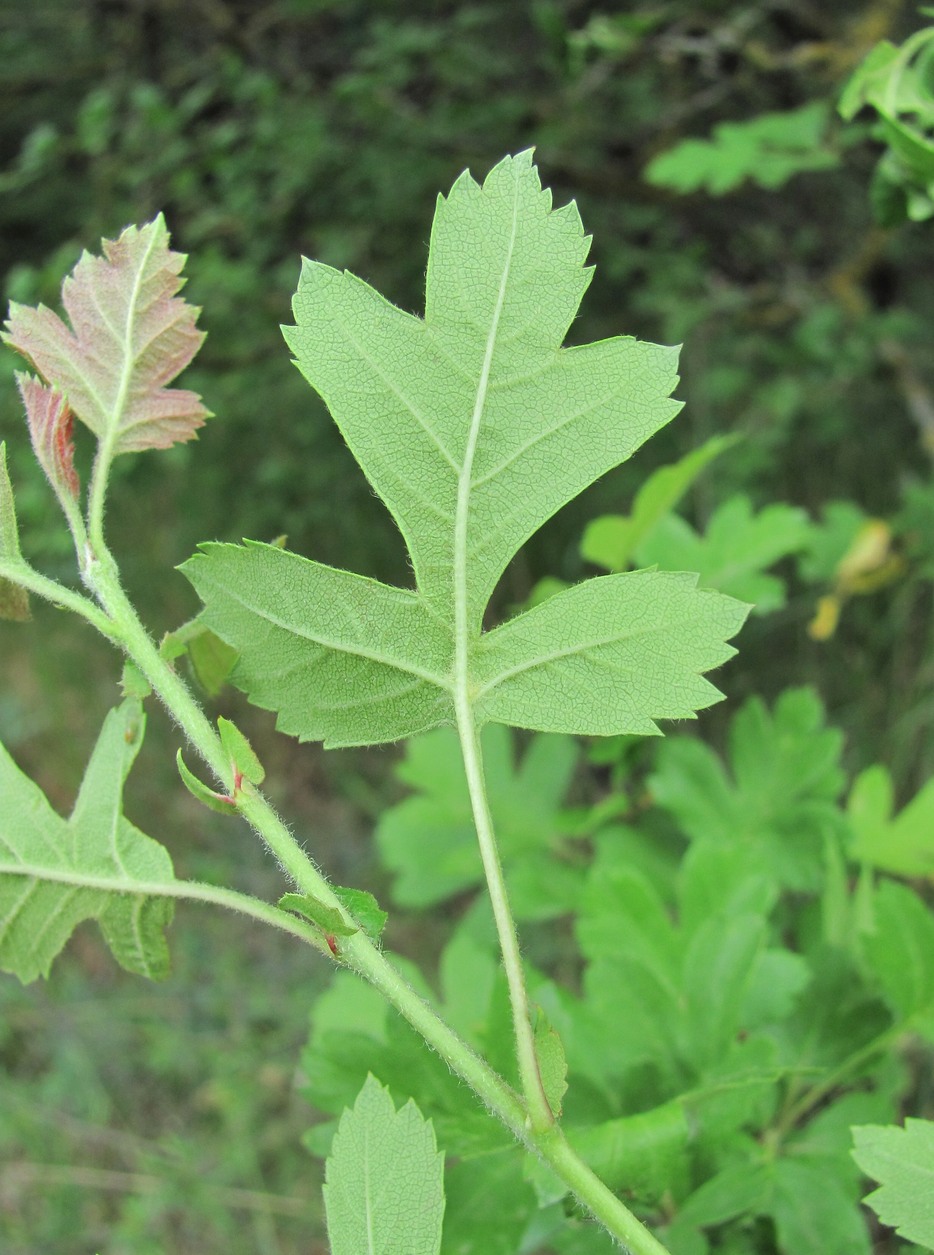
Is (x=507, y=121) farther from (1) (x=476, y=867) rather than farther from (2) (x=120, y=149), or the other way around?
(1) (x=476, y=867)

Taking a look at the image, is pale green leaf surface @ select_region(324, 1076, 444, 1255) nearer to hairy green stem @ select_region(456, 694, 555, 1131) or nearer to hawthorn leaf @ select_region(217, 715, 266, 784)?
hairy green stem @ select_region(456, 694, 555, 1131)

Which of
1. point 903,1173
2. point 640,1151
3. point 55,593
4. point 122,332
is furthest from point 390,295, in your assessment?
point 903,1173

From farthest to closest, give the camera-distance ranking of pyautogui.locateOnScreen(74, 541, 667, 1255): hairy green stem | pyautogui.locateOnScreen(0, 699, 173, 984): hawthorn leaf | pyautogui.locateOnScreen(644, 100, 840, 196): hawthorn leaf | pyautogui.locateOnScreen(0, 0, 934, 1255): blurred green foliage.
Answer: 1. pyautogui.locateOnScreen(0, 0, 934, 1255): blurred green foliage
2. pyautogui.locateOnScreen(644, 100, 840, 196): hawthorn leaf
3. pyautogui.locateOnScreen(0, 699, 173, 984): hawthorn leaf
4. pyautogui.locateOnScreen(74, 541, 667, 1255): hairy green stem

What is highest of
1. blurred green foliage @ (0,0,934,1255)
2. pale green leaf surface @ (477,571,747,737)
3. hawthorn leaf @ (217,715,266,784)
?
hawthorn leaf @ (217,715,266,784)

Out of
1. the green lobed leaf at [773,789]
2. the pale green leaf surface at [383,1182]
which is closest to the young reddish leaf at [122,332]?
the pale green leaf surface at [383,1182]

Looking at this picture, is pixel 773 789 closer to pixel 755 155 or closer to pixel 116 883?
pixel 116 883

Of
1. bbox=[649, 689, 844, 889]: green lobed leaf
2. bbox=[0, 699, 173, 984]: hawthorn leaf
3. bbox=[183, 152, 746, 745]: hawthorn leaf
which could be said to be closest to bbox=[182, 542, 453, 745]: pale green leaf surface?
bbox=[183, 152, 746, 745]: hawthorn leaf

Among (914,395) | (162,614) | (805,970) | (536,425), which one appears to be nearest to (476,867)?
(805,970)

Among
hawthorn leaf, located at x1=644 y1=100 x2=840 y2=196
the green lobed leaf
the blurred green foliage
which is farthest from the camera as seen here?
the blurred green foliage
